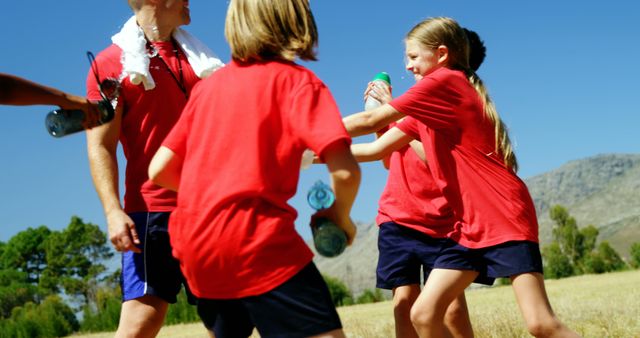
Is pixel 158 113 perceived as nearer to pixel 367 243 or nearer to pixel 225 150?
pixel 225 150

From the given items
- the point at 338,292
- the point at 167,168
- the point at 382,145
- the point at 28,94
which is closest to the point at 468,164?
the point at 382,145

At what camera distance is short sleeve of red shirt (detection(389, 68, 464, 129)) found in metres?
4.60

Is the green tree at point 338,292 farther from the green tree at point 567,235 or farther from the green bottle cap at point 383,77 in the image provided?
the green bottle cap at point 383,77

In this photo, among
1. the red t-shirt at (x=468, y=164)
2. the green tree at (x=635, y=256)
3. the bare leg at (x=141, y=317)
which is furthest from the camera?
the green tree at (x=635, y=256)

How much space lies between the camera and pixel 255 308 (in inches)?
110

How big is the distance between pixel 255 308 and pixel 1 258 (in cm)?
6924

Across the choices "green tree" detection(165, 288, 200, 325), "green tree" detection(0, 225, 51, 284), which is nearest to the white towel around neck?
"green tree" detection(165, 288, 200, 325)

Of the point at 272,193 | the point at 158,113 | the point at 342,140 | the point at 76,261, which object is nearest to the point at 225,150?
the point at 272,193

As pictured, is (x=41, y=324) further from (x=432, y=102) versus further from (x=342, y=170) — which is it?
(x=342, y=170)

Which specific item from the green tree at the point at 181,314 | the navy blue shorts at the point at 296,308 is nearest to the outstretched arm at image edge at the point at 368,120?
the navy blue shorts at the point at 296,308

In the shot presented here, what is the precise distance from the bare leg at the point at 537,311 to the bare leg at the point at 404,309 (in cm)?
133

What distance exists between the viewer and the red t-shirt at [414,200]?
5.57m

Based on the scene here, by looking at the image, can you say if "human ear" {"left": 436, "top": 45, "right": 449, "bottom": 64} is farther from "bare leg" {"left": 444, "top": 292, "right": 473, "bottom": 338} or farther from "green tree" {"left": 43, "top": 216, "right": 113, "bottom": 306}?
"green tree" {"left": 43, "top": 216, "right": 113, "bottom": 306}

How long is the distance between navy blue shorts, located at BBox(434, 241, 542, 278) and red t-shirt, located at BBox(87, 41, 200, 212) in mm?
1642
